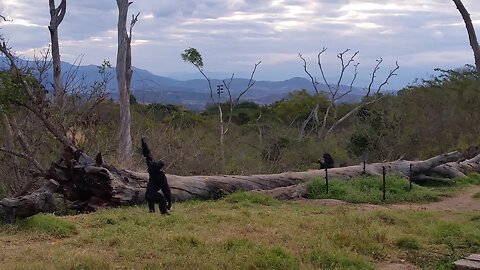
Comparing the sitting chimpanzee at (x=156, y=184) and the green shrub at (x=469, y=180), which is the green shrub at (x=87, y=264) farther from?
the green shrub at (x=469, y=180)

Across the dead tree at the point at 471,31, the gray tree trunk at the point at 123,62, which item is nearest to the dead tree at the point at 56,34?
the gray tree trunk at the point at 123,62

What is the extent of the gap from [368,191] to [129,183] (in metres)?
5.72

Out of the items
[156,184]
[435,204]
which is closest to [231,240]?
[156,184]

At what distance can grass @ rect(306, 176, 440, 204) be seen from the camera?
13.4 metres

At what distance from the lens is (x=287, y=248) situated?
23.5 ft

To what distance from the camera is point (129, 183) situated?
11.5 m

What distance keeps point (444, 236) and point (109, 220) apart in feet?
15.8

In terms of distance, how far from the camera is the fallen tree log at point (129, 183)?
1069 cm

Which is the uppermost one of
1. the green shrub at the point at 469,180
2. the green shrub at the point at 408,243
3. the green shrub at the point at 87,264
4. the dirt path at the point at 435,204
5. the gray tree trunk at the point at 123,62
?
the gray tree trunk at the point at 123,62

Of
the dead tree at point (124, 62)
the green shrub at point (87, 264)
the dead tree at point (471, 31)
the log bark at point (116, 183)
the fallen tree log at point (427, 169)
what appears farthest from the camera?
the dead tree at point (124, 62)

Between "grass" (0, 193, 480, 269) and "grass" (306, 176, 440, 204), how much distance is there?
2881 mm

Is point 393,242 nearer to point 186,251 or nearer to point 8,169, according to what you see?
point 186,251

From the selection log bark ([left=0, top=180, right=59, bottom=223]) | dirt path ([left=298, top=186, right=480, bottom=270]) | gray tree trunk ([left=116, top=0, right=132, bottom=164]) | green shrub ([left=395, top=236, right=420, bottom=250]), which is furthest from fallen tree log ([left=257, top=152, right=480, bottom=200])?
log bark ([left=0, top=180, right=59, bottom=223])

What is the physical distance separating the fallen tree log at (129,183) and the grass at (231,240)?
0.68 m
